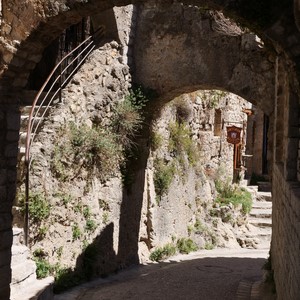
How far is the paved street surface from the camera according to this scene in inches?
314

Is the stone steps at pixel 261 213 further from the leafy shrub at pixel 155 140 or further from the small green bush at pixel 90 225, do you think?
the small green bush at pixel 90 225

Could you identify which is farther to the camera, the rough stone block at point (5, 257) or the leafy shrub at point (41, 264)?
the leafy shrub at point (41, 264)

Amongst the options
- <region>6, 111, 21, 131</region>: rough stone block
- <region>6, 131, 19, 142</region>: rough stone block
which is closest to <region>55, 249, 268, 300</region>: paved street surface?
<region>6, 131, 19, 142</region>: rough stone block

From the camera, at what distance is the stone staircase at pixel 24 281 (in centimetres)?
616

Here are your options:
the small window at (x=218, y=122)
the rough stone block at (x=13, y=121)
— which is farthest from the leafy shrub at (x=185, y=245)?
the rough stone block at (x=13, y=121)

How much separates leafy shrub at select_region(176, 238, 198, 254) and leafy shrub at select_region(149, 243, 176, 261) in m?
0.44

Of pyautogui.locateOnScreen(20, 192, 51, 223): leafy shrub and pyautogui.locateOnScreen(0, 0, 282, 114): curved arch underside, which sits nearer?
pyautogui.locateOnScreen(20, 192, 51, 223): leafy shrub

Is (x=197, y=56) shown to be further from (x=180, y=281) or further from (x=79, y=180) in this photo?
(x=180, y=281)

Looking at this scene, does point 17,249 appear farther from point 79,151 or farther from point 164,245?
point 164,245

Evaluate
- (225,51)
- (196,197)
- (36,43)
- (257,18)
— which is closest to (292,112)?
(257,18)

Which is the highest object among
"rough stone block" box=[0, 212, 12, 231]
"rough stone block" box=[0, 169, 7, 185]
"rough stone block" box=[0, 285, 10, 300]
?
"rough stone block" box=[0, 169, 7, 185]

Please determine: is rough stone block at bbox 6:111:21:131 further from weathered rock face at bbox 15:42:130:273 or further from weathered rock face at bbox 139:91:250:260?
weathered rock face at bbox 139:91:250:260

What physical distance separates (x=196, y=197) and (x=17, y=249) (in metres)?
7.40

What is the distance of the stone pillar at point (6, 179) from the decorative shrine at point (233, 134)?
430 inches
